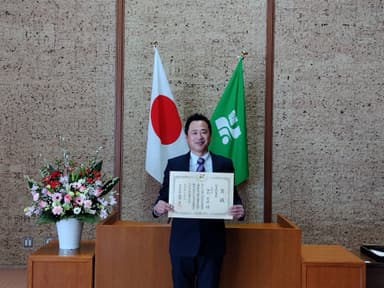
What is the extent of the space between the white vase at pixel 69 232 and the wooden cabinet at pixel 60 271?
0.45ft

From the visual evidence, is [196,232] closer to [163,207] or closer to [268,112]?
[163,207]

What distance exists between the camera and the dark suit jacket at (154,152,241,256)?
2324 millimetres

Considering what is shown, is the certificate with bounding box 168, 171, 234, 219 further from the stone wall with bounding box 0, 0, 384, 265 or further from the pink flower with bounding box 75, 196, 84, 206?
the stone wall with bounding box 0, 0, 384, 265

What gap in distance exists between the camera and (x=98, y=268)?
2.69 m

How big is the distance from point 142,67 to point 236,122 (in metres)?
1.06

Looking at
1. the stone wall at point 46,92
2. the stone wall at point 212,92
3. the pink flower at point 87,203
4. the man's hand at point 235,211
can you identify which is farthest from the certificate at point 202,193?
the stone wall at point 46,92

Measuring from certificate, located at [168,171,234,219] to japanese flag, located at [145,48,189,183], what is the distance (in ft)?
5.39

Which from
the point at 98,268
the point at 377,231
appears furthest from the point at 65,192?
the point at 377,231

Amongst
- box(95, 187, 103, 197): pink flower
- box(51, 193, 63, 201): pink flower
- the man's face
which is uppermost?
the man's face

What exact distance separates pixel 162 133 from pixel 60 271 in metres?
1.74

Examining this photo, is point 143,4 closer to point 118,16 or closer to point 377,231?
point 118,16

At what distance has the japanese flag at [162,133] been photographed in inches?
160

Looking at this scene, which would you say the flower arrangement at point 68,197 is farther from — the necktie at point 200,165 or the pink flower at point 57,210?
the necktie at point 200,165

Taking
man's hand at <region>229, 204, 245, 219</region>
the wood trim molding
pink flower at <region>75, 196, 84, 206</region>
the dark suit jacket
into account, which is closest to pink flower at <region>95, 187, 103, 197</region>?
pink flower at <region>75, 196, 84, 206</region>
